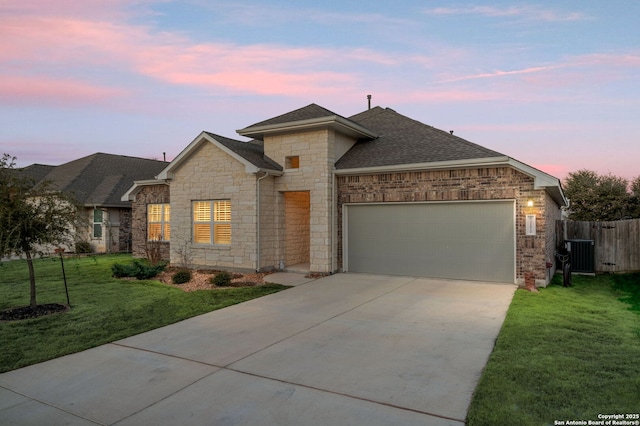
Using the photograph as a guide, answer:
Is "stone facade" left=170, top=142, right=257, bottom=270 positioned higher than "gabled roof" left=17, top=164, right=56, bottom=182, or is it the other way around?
"gabled roof" left=17, top=164, right=56, bottom=182


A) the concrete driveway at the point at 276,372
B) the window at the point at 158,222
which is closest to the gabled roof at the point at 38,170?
the window at the point at 158,222

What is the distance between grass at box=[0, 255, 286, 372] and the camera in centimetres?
591

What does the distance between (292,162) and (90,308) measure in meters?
7.89

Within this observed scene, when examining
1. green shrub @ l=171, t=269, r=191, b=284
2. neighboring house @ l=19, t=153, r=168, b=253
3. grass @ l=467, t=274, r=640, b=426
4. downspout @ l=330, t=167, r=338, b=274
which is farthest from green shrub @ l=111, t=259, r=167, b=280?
grass @ l=467, t=274, r=640, b=426

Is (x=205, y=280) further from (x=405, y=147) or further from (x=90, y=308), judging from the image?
(x=405, y=147)

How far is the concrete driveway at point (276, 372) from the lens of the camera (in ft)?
12.2

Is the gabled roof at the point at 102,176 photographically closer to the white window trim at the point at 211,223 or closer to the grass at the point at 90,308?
the white window trim at the point at 211,223

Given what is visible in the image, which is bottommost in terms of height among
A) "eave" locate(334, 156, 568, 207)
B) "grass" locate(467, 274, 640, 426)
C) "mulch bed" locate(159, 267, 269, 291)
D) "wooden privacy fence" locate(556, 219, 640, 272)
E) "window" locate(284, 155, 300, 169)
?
"mulch bed" locate(159, 267, 269, 291)

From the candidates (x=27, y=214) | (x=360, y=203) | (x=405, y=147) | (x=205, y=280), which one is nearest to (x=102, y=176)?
(x=205, y=280)

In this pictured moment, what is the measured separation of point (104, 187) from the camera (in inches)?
878

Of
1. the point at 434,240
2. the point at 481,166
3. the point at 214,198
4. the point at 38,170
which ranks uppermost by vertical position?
the point at 38,170

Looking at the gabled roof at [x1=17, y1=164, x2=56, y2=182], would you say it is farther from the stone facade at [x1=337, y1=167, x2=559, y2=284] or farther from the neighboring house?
the stone facade at [x1=337, y1=167, x2=559, y2=284]

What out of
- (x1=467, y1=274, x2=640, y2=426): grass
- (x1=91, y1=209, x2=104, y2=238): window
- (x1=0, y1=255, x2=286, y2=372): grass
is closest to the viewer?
(x1=467, y1=274, x2=640, y2=426): grass

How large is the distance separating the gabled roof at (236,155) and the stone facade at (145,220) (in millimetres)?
2899
